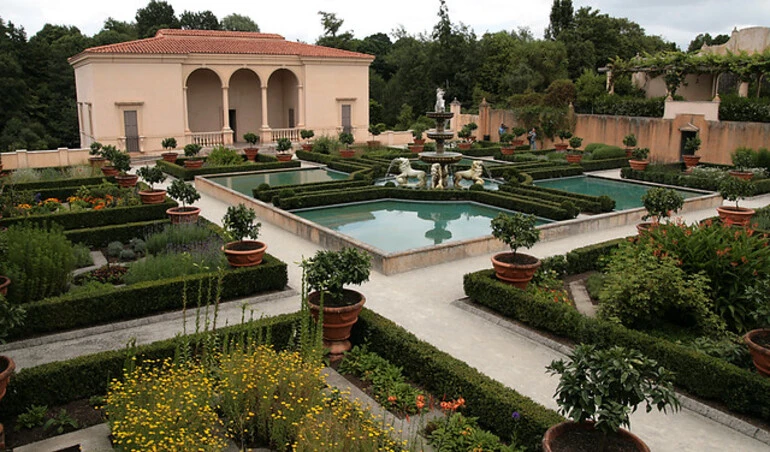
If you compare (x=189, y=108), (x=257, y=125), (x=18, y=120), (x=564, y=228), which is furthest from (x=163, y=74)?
(x=564, y=228)

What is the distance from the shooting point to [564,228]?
13312mm

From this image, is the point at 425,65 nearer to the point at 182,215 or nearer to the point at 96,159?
→ the point at 96,159

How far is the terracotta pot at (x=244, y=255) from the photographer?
9648 mm

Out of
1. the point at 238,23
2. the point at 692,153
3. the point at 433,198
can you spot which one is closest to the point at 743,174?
the point at 692,153

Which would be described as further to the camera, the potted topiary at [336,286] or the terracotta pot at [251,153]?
the terracotta pot at [251,153]

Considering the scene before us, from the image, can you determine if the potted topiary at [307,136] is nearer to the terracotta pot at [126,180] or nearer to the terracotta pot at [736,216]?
the terracotta pot at [126,180]

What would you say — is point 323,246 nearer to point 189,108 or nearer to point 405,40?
point 189,108

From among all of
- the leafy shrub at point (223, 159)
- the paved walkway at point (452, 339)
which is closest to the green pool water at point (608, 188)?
the paved walkway at point (452, 339)

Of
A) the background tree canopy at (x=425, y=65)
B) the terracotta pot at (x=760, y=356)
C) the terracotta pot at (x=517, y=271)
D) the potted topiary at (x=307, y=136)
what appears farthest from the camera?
the background tree canopy at (x=425, y=65)

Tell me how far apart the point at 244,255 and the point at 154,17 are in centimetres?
5137

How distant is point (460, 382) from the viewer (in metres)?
6.02

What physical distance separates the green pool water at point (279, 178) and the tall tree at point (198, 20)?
39.9 meters

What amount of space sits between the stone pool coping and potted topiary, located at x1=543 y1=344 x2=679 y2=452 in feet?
20.0

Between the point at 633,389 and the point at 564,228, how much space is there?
363 inches
